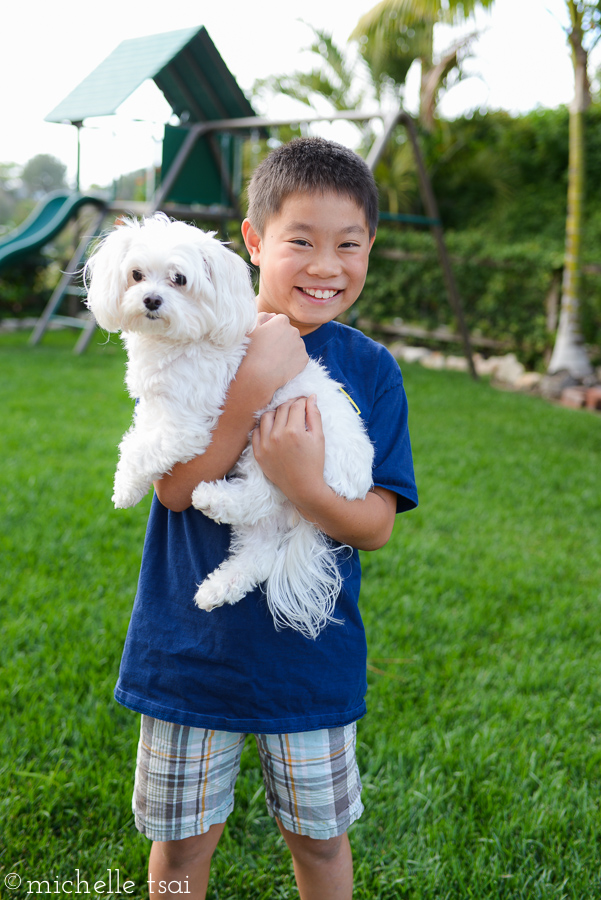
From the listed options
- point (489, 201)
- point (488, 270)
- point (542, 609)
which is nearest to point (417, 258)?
point (488, 270)

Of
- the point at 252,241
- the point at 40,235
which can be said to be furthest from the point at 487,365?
the point at 252,241

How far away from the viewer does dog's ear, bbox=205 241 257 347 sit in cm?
129

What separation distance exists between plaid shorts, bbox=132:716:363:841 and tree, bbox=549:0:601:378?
8084 mm

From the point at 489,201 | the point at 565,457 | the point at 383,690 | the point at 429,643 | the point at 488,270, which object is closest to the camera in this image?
the point at 383,690

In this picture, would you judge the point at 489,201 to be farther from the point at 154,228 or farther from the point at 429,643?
the point at 154,228

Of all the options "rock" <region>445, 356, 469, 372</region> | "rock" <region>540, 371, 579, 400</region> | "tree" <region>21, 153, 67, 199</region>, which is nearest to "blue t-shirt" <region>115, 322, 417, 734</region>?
"rock" <region>540, 371, 579, 400</region>

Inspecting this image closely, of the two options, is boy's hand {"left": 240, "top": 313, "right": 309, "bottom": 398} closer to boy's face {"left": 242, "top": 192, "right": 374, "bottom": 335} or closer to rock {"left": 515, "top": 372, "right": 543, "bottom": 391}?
boy's face {"left": 242, "top": 192, "right": 374, "bottom": 335}

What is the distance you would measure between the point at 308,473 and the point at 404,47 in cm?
1387

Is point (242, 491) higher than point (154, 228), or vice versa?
point (154, 228)

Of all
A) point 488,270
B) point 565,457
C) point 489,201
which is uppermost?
point 489,201

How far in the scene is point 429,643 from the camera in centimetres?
291

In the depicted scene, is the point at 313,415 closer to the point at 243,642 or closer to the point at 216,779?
the point at 243,642

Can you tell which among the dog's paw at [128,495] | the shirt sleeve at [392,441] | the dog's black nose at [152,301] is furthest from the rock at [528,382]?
the dog's black nose at [152,301]

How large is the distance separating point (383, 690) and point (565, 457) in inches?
147
